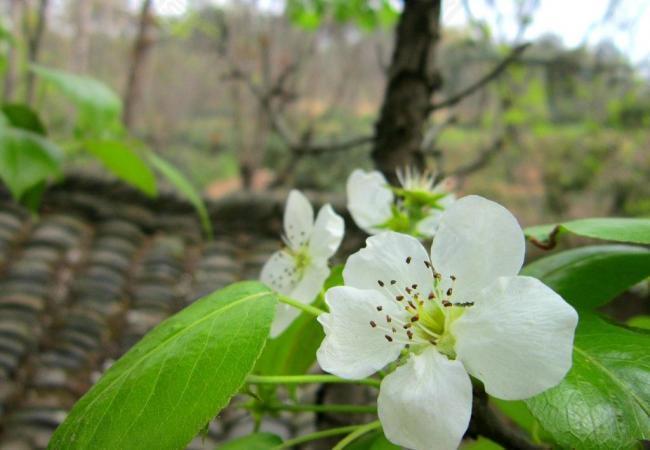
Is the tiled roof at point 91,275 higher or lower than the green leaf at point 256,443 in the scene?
lower

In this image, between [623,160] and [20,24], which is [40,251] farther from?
[623,160]

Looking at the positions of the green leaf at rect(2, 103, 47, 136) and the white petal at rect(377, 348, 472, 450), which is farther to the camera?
the green leaf at rect(2, 103, 47, 136)

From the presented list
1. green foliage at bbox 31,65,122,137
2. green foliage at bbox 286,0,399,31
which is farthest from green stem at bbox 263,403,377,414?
green foliage at bbox 286,0,399,31

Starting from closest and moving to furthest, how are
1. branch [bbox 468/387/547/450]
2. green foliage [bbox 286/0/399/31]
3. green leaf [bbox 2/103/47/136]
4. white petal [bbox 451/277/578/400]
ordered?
1. white petal [bbox 451/277/578/400]
2. branch [bbox 468/387/547/450]
3. green leaf [bbox 2/103/47/136]
4. green foliage [bbox 286/0/399/31]

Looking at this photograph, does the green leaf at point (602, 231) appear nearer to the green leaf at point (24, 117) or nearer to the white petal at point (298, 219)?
the white petal at point (298, 219)

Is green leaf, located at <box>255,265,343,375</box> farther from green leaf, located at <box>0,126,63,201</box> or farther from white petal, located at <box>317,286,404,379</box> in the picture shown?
green leaf, located at <box>0,126,63,201</box>

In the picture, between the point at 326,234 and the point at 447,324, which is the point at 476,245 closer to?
the point at 447,324

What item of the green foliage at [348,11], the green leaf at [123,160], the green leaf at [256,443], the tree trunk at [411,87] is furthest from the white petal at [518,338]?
→ the green foliage at [348,11]
